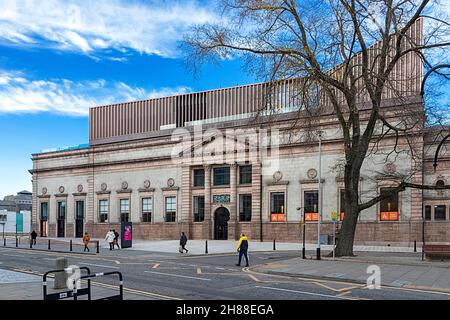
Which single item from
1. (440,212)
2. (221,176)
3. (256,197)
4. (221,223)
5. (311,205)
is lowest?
(221,223)

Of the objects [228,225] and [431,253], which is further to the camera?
[228,225]

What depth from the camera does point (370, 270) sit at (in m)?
21.1

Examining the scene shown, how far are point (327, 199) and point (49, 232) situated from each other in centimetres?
4379

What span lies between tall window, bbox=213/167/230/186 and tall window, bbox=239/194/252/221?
2.65 metres

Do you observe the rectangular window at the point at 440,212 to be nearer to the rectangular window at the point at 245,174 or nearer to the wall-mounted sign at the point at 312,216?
the wall-mounted sign at the point at 312,216

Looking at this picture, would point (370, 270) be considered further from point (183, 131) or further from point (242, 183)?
point (183, 131)

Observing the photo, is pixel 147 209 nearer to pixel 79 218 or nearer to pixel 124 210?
pixel 124 210

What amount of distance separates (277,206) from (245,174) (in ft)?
17.8

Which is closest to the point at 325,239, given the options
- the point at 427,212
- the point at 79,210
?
the point at 427,212

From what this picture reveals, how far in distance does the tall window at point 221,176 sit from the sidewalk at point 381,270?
29058mm

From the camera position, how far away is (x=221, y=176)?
55531 millimetres

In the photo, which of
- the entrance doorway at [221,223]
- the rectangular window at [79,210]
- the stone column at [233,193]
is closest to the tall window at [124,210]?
the rectangular window at [79,210]
